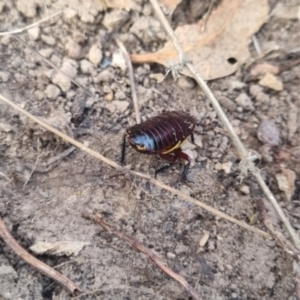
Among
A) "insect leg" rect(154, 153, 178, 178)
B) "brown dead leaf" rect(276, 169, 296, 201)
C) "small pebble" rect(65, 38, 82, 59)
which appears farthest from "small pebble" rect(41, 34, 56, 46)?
"brown dead leaf" rect(276, 169, 296, 201)

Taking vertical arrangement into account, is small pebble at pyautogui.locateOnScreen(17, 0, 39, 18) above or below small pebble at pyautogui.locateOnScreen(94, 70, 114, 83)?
above

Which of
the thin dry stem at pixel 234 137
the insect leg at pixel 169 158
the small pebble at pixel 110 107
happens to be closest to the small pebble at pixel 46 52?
the small pebble at pixel 110 107

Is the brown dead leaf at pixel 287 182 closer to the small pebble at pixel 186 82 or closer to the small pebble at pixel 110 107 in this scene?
the small pebble at pixel 186 82

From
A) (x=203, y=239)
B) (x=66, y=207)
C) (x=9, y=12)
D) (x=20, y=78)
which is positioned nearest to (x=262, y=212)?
(x=203, y=239)

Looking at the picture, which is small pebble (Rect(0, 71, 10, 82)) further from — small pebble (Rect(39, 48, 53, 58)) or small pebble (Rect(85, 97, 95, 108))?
small pebble (Rect(85, 97, 95, 108))

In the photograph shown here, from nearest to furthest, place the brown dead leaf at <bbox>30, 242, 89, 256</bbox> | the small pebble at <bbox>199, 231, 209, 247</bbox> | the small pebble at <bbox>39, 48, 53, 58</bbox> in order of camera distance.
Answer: the brown dead leaf at <bbox>30, 242, 89, 256</bbox> → the small pebble at <bbox>199, 231, 209, 247</bbox> → the small pebble at <bbox>39, 48, 53, 58</bbox>

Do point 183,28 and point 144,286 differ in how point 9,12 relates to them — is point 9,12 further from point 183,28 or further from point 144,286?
point 144,286

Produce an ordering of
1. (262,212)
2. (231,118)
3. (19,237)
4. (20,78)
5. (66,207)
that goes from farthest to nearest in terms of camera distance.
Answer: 1. (231,118)
2. (20,78)
3. (262,212)
4. (66,207)
5. (19,237)
